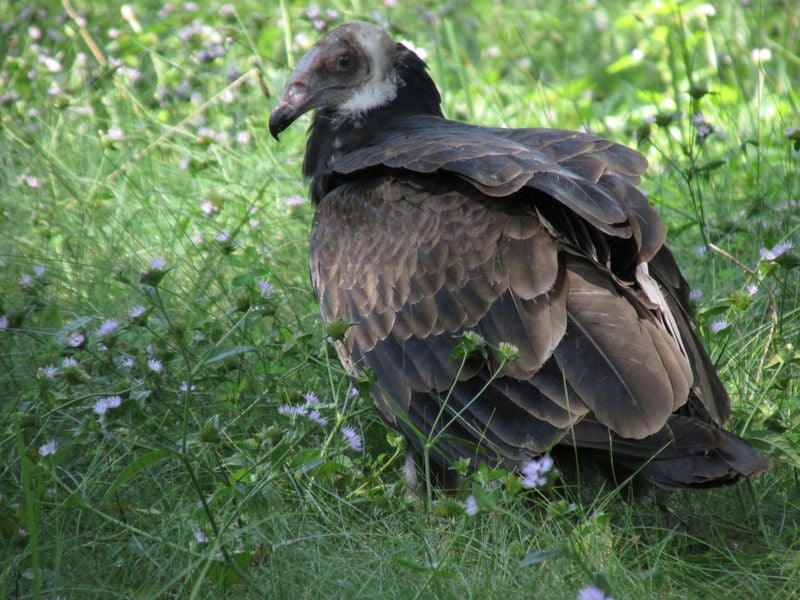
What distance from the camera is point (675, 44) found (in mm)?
6828

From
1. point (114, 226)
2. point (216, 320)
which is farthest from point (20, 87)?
point (216, 320)

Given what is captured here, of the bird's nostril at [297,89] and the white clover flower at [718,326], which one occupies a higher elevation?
the bird's nostril at [297,89]

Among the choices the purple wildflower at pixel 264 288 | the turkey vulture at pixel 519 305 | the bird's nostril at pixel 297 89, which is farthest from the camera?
the bird's nostril at pixel 297 89

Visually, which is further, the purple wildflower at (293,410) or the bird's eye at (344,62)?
the bird's eye at (344,62)

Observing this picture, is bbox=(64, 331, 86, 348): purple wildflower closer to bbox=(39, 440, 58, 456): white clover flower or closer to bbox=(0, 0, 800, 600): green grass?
bbox=(0, 0, 800, 600): green grass

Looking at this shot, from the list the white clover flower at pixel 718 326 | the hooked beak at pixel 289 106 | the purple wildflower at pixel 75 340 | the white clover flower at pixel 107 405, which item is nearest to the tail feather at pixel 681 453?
the white clover flower at pixel 718 326

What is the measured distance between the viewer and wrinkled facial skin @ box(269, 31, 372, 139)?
4391 millimetres

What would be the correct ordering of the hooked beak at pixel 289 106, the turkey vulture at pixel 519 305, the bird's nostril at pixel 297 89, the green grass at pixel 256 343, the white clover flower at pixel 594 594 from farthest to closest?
1. the bird's nostril at pixel 297 89
2. the hooked beak at pixel 289 106
3. the turkey vulture at pixel 519 305
4. the green grass at pixel 256 343
5. the white clover flower at pixel 594 594

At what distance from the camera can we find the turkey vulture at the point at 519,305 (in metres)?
3.21

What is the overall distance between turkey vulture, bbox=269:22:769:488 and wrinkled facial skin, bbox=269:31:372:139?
49 centimetres

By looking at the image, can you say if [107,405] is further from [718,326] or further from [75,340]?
[718,326]

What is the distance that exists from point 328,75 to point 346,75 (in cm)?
7

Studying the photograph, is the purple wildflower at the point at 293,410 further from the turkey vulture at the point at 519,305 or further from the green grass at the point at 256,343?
the turkey vulture at the point at 519,305

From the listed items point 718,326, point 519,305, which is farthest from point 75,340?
point 718,326
